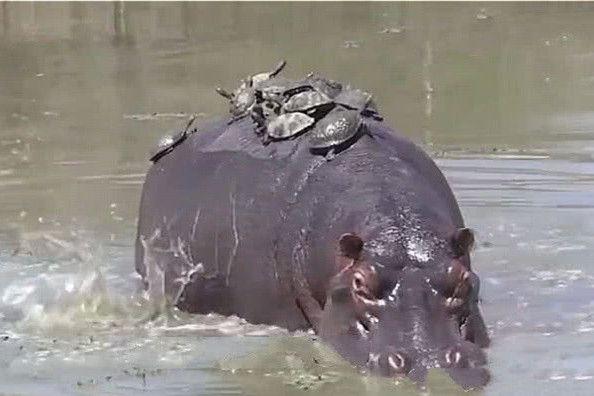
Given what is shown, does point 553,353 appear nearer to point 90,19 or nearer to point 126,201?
point 126,201

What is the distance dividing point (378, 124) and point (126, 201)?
2.90m

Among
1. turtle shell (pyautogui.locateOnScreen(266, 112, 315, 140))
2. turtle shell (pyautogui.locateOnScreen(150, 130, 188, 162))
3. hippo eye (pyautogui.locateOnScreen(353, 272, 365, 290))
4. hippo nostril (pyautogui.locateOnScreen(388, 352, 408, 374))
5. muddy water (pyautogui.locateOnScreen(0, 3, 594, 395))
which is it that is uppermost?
turtle shell (pyautogui.locateOnScreen(266, 112, 315, 140))

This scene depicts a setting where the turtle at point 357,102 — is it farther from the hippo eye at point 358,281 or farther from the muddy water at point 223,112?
the hippo eye at point 358,281

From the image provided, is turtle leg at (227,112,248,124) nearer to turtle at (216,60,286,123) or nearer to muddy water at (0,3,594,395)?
turtle at (216,60,286,123)

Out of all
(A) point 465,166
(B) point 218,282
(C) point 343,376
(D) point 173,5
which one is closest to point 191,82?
(A) point 465,166

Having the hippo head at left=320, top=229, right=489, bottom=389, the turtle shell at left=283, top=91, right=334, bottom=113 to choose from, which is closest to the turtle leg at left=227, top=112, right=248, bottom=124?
the turtle shell at left=283, top=91, right=334, bottom=113

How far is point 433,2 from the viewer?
69.3 feet

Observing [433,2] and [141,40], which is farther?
[433,2]

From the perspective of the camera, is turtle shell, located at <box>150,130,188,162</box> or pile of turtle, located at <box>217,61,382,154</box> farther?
turtle shell, located at <box>150,130,188,162</box>

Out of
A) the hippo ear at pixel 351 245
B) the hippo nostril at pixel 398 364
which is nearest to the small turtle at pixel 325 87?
the hippo ear at pixel 351 245

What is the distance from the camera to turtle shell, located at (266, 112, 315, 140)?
5.96 metres

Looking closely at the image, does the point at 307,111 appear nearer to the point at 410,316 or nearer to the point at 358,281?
the point at 358,281

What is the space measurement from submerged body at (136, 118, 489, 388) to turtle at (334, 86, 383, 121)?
0.34 feet

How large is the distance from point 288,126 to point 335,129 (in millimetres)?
240
